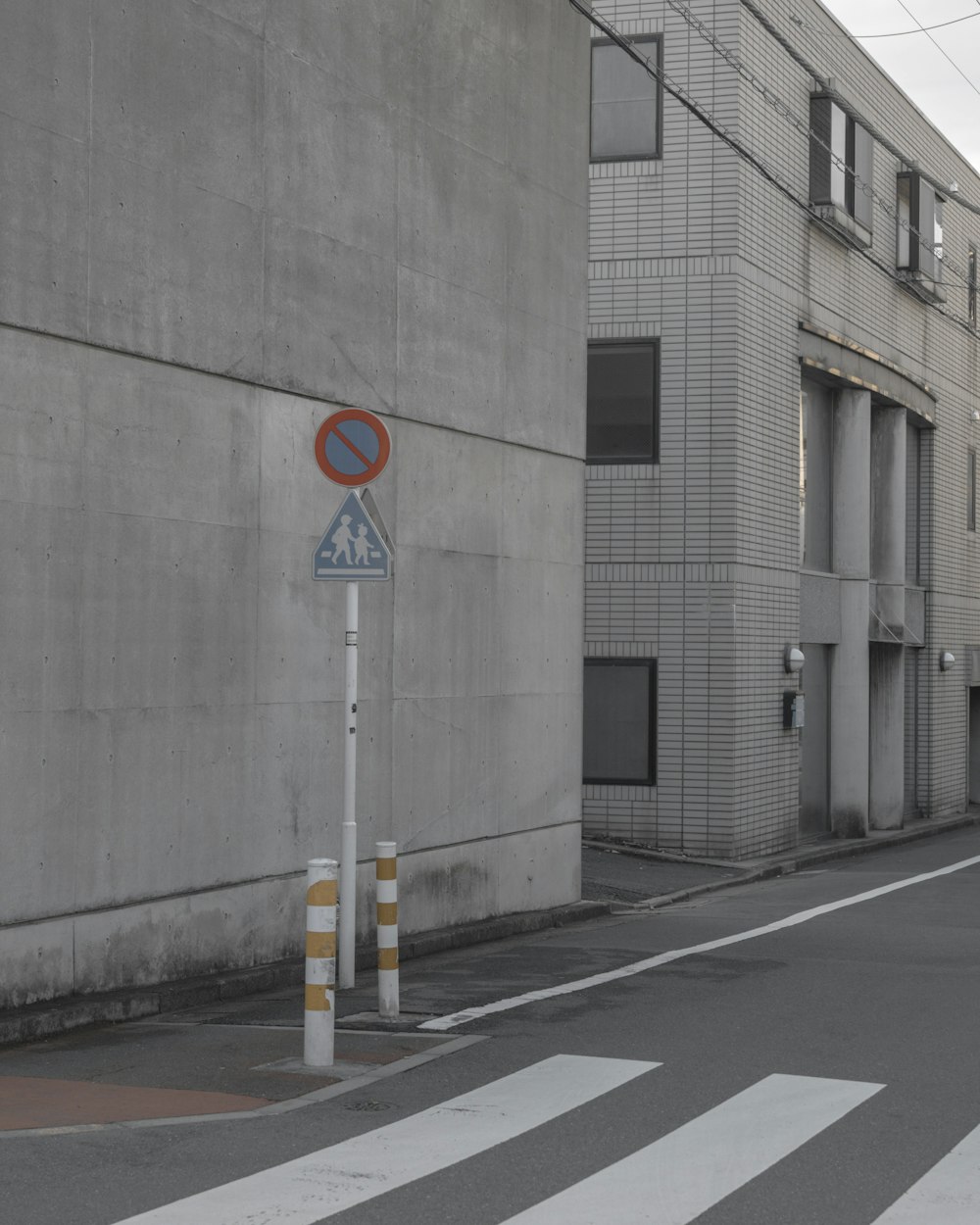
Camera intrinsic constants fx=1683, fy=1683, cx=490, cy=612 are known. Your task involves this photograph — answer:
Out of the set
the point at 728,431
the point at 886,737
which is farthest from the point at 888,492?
the point at 728,431

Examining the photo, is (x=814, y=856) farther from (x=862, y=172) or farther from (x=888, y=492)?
(x=862, y=172)

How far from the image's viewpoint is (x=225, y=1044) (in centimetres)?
845

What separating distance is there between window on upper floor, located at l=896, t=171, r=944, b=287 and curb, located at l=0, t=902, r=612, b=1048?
16.4 metres

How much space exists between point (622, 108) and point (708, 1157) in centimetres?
1663

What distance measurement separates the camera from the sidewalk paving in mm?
7180

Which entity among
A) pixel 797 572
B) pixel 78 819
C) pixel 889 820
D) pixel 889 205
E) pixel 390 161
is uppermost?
Answer: pixel 889 205

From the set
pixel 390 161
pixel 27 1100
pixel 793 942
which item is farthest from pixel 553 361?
pixel 27 1100

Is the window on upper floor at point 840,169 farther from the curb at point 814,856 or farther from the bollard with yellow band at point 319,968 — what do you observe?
the bollard with yellow band at point 319,968

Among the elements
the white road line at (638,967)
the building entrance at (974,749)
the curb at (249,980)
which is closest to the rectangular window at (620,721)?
the curb at (249,980)

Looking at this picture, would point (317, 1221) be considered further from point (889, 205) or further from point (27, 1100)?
point (889, 205)

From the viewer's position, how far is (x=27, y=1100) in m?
7.20

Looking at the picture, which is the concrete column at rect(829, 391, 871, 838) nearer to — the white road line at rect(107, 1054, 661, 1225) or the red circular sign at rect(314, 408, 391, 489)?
the red circular sign at rect(314, 408, 391, 489)

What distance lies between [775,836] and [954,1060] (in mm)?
13020

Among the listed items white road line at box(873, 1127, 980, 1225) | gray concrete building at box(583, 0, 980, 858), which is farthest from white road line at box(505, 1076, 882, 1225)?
Answer: gray concrete building at box(583, 0, 980, 858)
